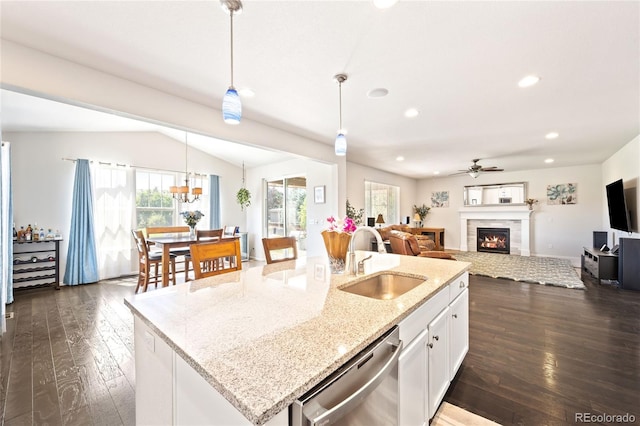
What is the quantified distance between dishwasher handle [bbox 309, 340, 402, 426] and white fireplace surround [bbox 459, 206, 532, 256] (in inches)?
331

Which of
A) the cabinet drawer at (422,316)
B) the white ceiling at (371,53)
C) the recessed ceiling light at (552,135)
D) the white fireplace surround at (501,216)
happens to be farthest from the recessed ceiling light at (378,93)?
the white fireplace surround at (501,216)

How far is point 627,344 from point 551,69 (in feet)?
8.75

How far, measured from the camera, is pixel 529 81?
2.48 m

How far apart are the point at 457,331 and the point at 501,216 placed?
743 centimetres

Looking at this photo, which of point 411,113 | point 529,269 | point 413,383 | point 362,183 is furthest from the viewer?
point 362,183

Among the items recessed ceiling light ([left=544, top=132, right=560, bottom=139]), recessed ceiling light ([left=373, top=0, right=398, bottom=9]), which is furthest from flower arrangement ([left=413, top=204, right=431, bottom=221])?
recessed ceiling light ([left=373, top=0, right=398, bottom=9])

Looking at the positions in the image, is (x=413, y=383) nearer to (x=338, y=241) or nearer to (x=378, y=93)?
(x=338, y=241)

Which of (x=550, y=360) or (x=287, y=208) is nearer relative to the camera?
(x=550, y=360)

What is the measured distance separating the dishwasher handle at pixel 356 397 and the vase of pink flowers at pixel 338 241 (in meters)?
0.80

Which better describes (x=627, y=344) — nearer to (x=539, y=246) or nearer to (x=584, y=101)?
(x=584, y=101)

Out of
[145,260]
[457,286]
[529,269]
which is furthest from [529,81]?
[145,260]

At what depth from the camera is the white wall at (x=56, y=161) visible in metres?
4.48

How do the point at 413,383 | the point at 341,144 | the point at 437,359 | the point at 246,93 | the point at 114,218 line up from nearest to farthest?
1. the point at 413,383
2. the point at 437,359
3. the point at 341,144
4. the point at 246,93
5. the point at 114,218

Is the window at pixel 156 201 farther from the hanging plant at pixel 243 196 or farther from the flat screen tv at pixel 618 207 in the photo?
the flat screen tv at pixel 618 207
